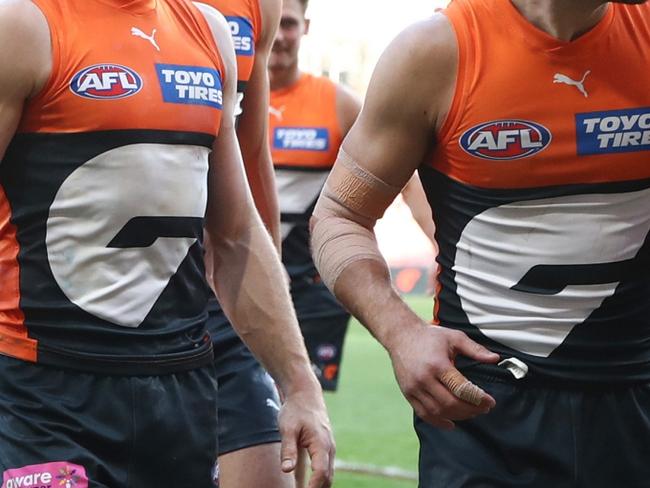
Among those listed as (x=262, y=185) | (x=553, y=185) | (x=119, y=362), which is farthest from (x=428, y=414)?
(x=262, y=185)

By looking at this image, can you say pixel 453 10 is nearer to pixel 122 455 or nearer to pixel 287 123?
pixel 122 455

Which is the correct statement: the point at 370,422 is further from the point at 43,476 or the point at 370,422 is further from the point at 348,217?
the point at 43,476

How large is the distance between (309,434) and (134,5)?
1079 mm

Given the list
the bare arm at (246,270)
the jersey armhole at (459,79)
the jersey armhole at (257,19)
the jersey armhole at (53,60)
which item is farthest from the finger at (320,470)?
the jersey armhole at (257,19)

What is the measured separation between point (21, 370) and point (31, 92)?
613mm

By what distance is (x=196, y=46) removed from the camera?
333 cm

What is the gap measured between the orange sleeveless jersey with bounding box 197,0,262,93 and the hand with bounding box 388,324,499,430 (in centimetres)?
196

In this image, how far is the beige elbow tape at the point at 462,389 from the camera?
273 cm

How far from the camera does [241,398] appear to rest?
4.36 metres

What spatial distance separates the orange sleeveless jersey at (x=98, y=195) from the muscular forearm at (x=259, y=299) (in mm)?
310

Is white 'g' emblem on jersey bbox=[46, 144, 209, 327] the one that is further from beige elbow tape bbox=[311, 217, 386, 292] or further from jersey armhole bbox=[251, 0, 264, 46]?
jersey armhole bbox=[251, 0, 264, 46]

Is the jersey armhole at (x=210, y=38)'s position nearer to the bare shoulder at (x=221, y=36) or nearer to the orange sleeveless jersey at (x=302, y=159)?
the bare shoulder at (x=221, y=36)

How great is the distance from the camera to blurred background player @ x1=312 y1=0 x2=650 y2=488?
304cm

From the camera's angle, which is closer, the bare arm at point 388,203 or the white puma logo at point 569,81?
the bare arm at point 388,203
